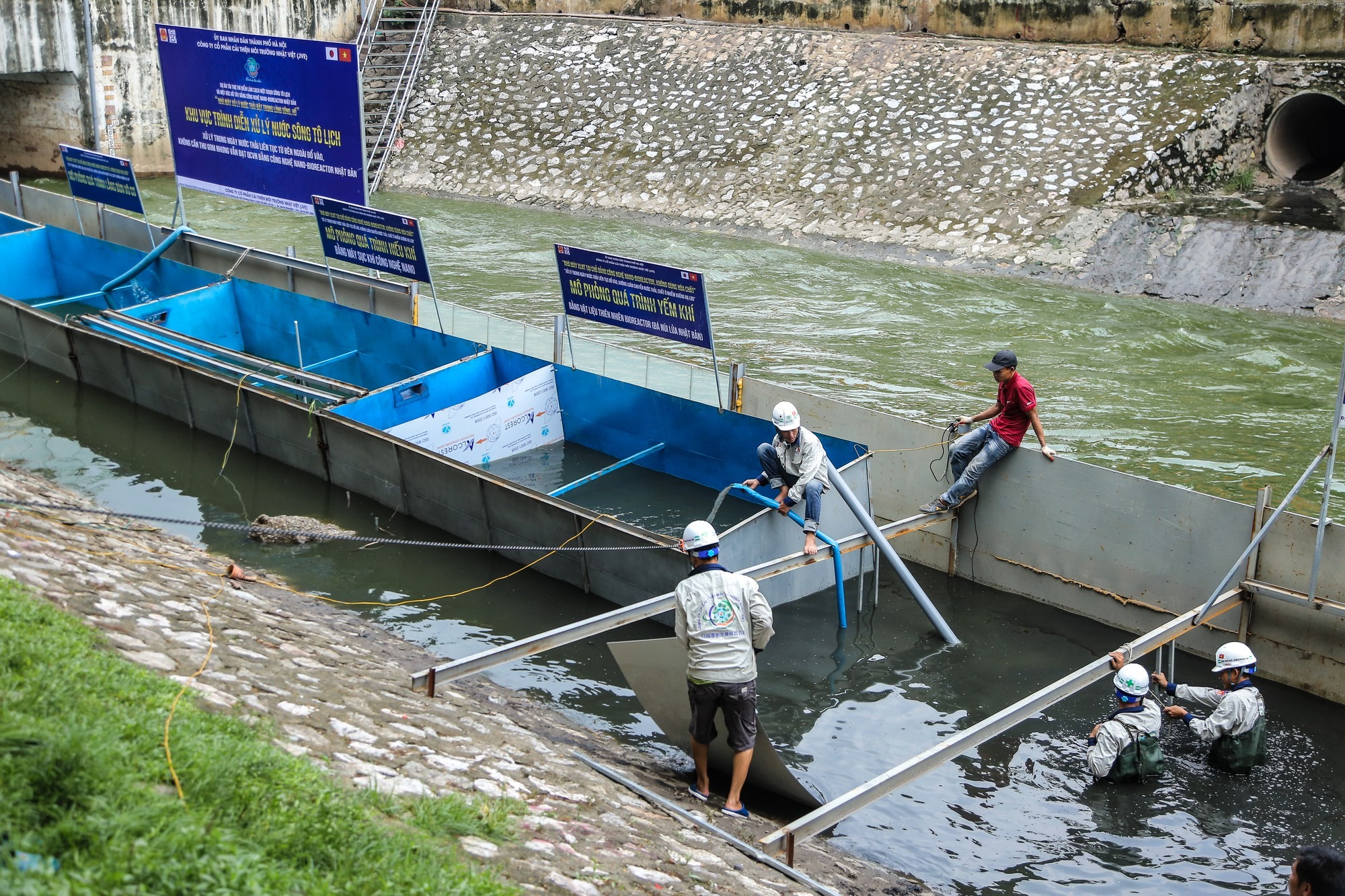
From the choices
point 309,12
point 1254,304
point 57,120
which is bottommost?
point 1254,304

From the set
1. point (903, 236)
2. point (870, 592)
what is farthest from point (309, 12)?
point (870, 592)

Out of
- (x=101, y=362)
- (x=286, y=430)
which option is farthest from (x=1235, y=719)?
(x=101, y=362)

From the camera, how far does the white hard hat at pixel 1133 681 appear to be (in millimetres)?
7848

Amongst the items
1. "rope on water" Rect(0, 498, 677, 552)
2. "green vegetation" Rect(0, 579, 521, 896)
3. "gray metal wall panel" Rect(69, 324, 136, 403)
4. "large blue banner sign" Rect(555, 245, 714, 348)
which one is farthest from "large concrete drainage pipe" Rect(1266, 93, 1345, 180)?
"green vegetation" Rect(0, 579, 521, 896)

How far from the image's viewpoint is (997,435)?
423 inches

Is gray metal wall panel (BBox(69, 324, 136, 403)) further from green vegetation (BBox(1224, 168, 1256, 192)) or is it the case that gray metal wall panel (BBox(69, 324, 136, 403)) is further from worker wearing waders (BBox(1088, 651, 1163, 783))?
green vegetation (BBox(1224, 168, 1256, 192))

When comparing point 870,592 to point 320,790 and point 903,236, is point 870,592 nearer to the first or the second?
point 320,790

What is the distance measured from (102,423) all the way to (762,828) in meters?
11.2

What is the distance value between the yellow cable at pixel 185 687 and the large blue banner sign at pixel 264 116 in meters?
8.89

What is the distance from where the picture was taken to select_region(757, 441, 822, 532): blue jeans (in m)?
9.92

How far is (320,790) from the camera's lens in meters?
4.95

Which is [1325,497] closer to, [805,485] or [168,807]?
[805,485]

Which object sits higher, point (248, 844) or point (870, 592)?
point (248, 844)

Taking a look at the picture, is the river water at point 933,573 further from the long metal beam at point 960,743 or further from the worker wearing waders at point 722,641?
the worker wearing waders at point 722,641
